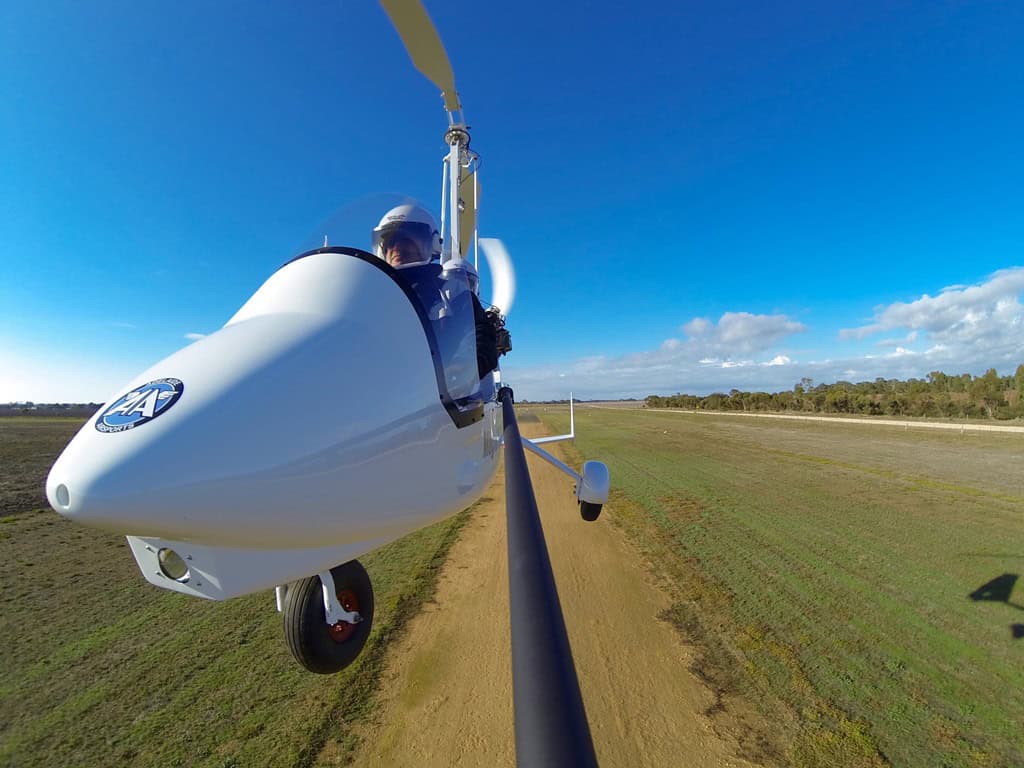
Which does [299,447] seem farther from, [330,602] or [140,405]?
[330,602]

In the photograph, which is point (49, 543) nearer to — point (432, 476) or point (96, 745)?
point (96, 745)

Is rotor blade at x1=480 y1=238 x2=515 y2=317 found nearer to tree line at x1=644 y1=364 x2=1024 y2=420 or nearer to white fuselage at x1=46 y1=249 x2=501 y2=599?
white fuselage at x1=46 y1=249 x2=501 y2=599

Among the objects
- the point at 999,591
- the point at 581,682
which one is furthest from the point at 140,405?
the point at 999,591

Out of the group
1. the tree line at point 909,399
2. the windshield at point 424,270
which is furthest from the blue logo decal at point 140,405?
the tree line at point 909,399

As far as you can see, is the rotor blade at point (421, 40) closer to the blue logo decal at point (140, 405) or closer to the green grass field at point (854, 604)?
the blue logo decal at point (140, 405)

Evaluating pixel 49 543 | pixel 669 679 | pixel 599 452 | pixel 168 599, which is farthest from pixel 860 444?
pixel 49 543
